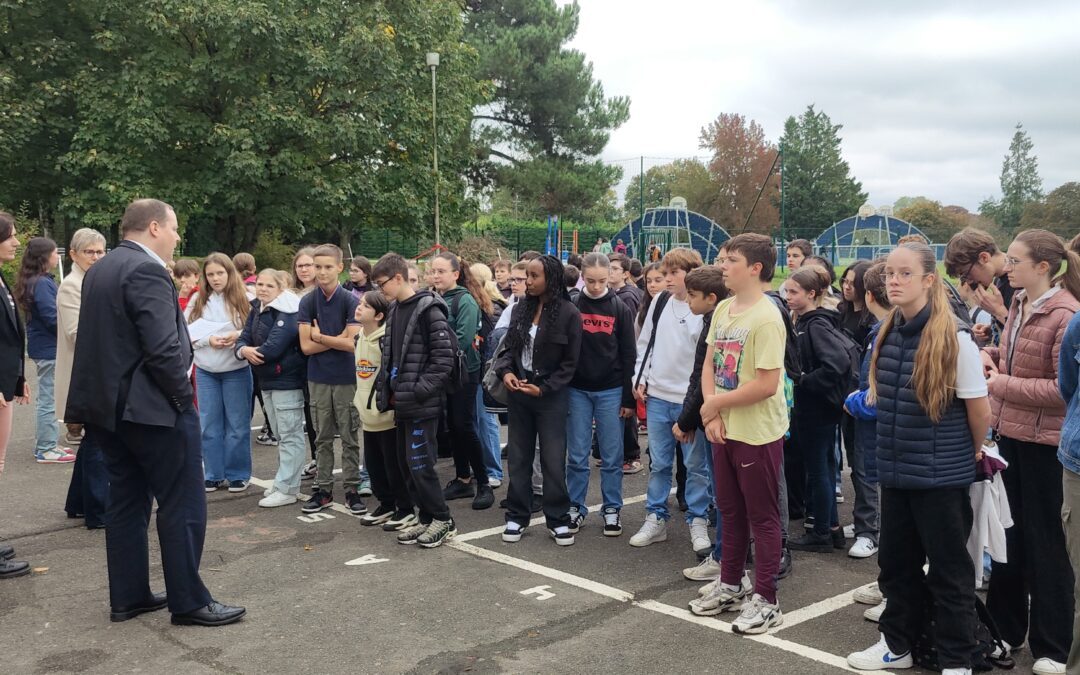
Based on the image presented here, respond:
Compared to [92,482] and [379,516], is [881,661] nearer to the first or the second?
[379,516]

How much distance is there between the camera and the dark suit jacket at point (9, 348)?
18.0 feet

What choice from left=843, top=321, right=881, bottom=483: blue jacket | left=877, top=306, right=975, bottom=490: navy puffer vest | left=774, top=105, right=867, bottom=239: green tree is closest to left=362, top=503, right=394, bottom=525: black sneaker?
left=843, top=321, right=881, bottom=483: blue jacket

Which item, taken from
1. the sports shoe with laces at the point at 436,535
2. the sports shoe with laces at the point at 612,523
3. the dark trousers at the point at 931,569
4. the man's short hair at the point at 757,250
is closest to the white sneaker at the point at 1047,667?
the dark trousers at the point at 931,569

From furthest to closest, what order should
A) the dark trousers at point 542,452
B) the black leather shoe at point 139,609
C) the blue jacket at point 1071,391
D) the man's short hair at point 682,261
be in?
the dark trousers at point 542,452 < the man's short hair at point 682,261 < the black leather shoe at point 139,609 < the blue jacket at point 1071,391

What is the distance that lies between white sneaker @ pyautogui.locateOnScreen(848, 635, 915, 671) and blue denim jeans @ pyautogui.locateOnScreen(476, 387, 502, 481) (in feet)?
13.1

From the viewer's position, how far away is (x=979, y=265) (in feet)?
17.7

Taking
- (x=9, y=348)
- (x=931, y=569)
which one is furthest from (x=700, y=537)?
(x=9, y=348)

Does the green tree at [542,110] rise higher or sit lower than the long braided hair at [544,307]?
higher

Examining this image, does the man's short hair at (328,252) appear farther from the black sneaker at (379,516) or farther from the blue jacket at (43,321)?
the blue jacket at (43,321)

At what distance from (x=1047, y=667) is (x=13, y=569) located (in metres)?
5.71

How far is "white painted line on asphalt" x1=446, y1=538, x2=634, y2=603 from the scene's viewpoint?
5.27 metres

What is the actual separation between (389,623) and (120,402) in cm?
179

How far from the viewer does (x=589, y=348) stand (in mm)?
6359

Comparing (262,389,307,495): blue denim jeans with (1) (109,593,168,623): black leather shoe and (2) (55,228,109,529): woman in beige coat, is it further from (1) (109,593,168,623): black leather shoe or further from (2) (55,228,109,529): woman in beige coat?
(1) (109,593,168,623): black leather shoe
